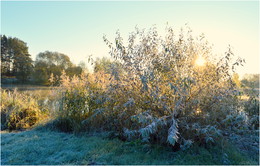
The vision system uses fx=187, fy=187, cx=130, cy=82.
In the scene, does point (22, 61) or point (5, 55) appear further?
point (5, 55)

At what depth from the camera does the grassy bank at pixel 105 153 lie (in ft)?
10.9

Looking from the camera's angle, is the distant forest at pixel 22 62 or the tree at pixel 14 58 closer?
the distant forest at pixel 22 62

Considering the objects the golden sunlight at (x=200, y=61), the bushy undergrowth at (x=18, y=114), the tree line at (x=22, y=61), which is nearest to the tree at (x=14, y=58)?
the tree line at (x=22, y=61)

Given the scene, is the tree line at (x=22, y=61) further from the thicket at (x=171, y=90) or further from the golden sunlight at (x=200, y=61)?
the golden sunlight at (x=200, y=61)

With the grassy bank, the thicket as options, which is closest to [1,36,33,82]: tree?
the grassy bank

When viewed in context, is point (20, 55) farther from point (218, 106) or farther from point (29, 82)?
point (218, 106)

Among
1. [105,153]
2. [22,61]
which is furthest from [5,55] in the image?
[105,153]

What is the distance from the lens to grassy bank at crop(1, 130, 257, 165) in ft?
10.9

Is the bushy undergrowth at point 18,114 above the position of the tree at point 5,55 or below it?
below

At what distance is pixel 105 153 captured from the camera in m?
3.62

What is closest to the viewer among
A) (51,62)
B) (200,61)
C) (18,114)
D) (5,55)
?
(200,61)

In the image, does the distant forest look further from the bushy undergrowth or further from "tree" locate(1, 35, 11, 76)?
the bushy undergrowth

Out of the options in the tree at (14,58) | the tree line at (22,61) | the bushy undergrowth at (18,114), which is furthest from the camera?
the tree at (14,58)

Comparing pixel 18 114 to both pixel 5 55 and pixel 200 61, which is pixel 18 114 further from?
pixel 5 55
